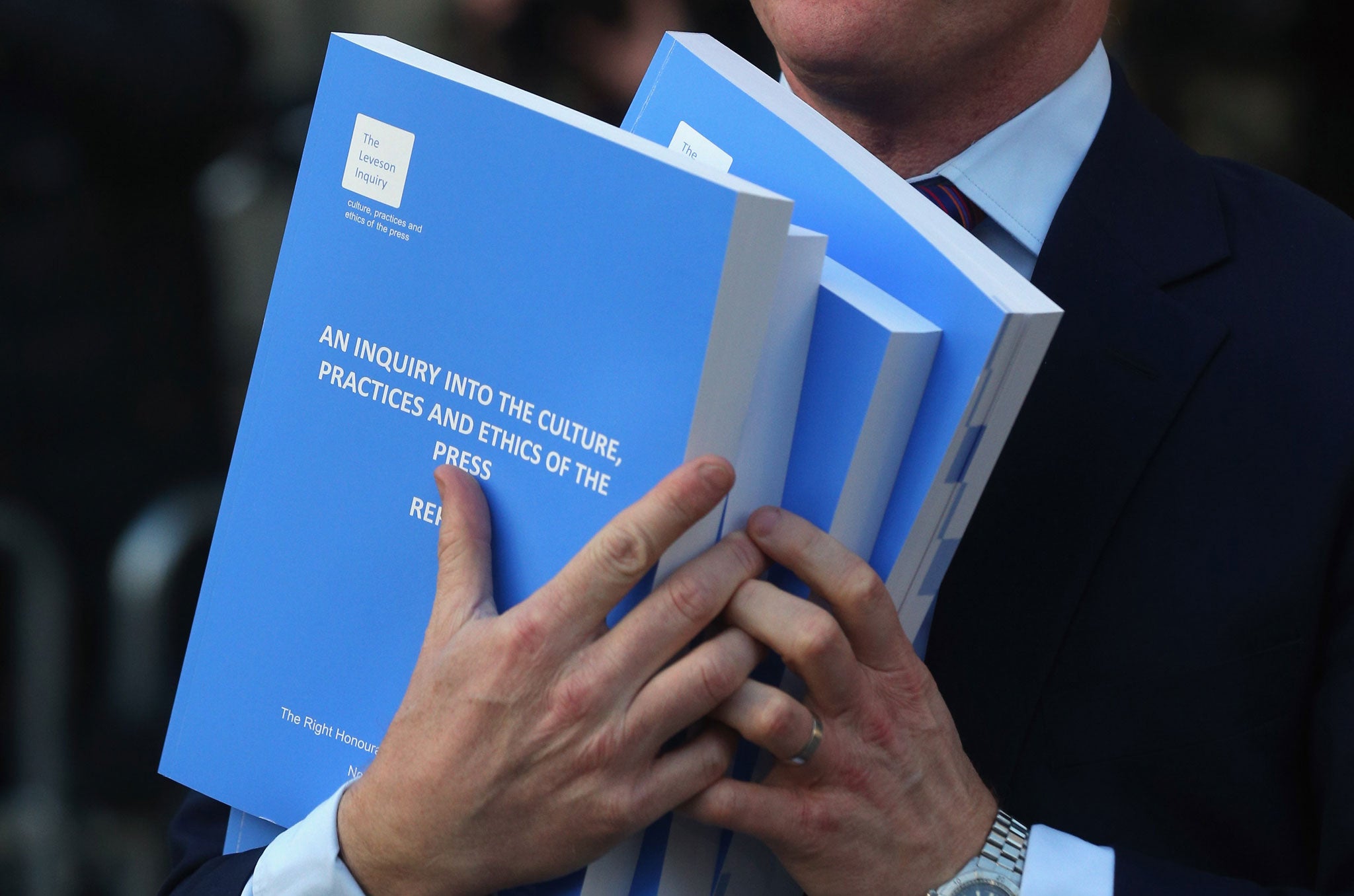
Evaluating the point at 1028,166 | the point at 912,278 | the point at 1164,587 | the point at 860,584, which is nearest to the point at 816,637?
the point at 860,584

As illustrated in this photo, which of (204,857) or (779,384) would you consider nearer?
(779,384)

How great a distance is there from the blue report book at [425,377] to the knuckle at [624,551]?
0.11 ft

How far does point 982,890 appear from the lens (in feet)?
3.19

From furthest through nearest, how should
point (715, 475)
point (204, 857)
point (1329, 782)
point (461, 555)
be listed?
point (204, 857)
point (1329, 782)
point (461, 555)
point (715, 475)

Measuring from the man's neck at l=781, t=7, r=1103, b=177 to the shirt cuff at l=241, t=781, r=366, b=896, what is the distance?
2.75 feet

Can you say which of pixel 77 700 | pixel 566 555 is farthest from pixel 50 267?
pixel 566 555

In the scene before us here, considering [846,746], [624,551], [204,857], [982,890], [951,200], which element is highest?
[951,200]

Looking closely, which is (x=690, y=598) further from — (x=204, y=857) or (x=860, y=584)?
(x=204, y=857)

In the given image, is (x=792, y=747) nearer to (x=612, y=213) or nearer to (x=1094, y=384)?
(x=612, y=213)

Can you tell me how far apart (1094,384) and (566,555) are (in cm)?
57

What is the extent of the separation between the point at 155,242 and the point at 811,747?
7.88ft

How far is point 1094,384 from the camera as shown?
1.15 metres

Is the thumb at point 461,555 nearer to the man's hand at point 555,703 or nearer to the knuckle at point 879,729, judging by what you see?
the man's hand at point 555,703

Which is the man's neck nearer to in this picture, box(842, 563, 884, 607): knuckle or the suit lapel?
the suit lapel
